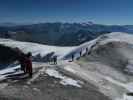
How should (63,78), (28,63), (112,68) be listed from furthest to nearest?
(112,68) → (63,78) → (28,63)

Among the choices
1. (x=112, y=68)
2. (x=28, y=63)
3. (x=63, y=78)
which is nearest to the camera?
(x=28, y=63)

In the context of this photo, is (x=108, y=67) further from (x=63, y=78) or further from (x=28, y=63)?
(x=28, y=63)

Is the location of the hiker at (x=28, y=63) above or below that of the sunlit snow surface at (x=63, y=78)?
above

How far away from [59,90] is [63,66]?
778 centimetres

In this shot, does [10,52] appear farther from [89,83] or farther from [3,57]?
[89,83]

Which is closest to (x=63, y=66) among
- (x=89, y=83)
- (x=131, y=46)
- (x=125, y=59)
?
(x=89, y=83)

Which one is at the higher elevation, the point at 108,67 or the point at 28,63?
the point at 28,63

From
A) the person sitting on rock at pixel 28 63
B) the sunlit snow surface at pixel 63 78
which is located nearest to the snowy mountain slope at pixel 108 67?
the sunlit snow surface at pixel 63 78

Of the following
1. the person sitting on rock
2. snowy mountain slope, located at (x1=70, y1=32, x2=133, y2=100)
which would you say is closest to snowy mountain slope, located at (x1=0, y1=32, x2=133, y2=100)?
snowy mountain slope, located at (x1=70, y1=32, x2=133, y2=100)

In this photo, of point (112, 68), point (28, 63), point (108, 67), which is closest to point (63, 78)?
point (28, 63)

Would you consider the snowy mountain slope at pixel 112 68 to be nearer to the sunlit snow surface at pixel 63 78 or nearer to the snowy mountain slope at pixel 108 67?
the snowy mountain slope at pixel 108 67

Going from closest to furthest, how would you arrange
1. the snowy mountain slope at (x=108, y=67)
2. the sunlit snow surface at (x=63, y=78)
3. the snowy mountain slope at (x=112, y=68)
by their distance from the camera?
1. the sunlit snow surface at (x=63, y=78)
2. the snowy mountain slope at (x=112, y=68)
3. the snowy mountain slope at (x=108, y=67)

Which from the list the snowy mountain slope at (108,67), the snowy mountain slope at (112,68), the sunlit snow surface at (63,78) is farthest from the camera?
the snowy mountain slope at (108,67)

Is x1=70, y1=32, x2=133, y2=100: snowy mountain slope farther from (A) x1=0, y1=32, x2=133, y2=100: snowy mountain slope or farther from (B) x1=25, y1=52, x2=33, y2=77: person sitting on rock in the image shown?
(B) x1=25, y1=52, x2=33, y2=77: person sitting on rock
